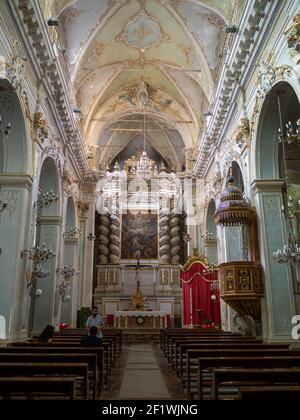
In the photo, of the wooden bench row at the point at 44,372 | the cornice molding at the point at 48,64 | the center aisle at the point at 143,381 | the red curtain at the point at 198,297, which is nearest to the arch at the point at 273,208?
the center aisle at the point at 143,381

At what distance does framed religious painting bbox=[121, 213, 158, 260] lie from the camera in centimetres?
1917

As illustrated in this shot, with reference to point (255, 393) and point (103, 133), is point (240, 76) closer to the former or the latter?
point (255, 393)

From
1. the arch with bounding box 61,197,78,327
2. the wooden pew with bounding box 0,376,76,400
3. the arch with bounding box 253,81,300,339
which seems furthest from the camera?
the arch with bounding box 61,197,78,327

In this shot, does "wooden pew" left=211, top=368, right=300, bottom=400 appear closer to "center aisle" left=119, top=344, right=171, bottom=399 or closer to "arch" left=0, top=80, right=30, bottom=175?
"center aisle" left=119, top=344, right=171, bottom=399

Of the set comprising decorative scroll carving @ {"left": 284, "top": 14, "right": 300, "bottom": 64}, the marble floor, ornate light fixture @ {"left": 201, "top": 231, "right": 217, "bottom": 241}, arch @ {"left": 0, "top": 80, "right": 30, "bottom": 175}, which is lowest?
the marble floor

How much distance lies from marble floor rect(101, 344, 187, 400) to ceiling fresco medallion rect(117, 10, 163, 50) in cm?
1084

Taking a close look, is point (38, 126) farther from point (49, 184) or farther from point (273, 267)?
point (273, 267)

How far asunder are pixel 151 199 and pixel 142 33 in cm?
856

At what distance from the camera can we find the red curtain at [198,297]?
1476cm

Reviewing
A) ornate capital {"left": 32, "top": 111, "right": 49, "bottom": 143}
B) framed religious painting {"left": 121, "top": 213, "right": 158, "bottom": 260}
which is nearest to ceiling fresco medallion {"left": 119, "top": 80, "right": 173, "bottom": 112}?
framed religious painting {"left": 121, "top": 213, "right": 158, "bottom": 260}

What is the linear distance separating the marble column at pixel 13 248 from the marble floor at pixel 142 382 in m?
2.38

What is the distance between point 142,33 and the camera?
1388 centimetres

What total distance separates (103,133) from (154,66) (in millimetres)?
5286

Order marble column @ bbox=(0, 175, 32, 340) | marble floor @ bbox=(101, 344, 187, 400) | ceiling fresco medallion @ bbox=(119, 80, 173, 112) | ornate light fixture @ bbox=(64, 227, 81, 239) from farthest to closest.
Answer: ceiling fresco medallion @ bbox=(119, 80, 173, 112)
ornate light fixture @ bbox=(64, 227, 81, 239)
marble column @ bbox=(0, 175, 32, 340)
marble floor @ bbox=(101, 344, 187, 400)
